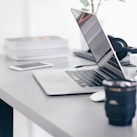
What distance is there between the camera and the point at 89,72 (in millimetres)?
1367

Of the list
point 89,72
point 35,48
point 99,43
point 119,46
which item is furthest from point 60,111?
point 35,48

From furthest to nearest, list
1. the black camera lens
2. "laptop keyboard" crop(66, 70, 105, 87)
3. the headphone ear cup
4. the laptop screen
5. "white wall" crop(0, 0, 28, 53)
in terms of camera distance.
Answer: "white wall" crop(0, 0, 28, 53) < the headphone ear cup < "laptop keyboard" crop(66, 70, 105, 87) < the laptop screen < the black camera lens

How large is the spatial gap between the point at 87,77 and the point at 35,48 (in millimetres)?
552

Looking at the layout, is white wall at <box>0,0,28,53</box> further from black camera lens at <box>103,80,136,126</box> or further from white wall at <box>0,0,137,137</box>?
black camera lens at <box>103,80,136,126</box>

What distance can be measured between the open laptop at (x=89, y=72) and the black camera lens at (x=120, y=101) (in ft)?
0.77

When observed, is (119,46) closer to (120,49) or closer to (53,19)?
(120,49)

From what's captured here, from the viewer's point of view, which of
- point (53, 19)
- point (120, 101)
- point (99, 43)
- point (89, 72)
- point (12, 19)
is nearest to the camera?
point (120, 101)

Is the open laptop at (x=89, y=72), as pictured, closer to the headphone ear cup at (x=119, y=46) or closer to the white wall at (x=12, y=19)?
the headphone ear cup at (x=119, y=46)

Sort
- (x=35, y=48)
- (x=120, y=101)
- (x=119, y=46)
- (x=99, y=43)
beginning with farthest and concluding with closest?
(x=35, y=48) → (x=119, y=46) → (x=99, y=43) → (x=120, y=101)

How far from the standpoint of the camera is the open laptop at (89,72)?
A: 108 centimetres

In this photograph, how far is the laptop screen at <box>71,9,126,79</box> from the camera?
41.6 inches

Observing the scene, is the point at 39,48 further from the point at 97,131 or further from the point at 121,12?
the point at 97,131

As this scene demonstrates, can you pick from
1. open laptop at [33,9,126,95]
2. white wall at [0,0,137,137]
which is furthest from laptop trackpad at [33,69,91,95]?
white wall at [0,0,137,137]

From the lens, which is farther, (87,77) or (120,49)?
(120,49)
